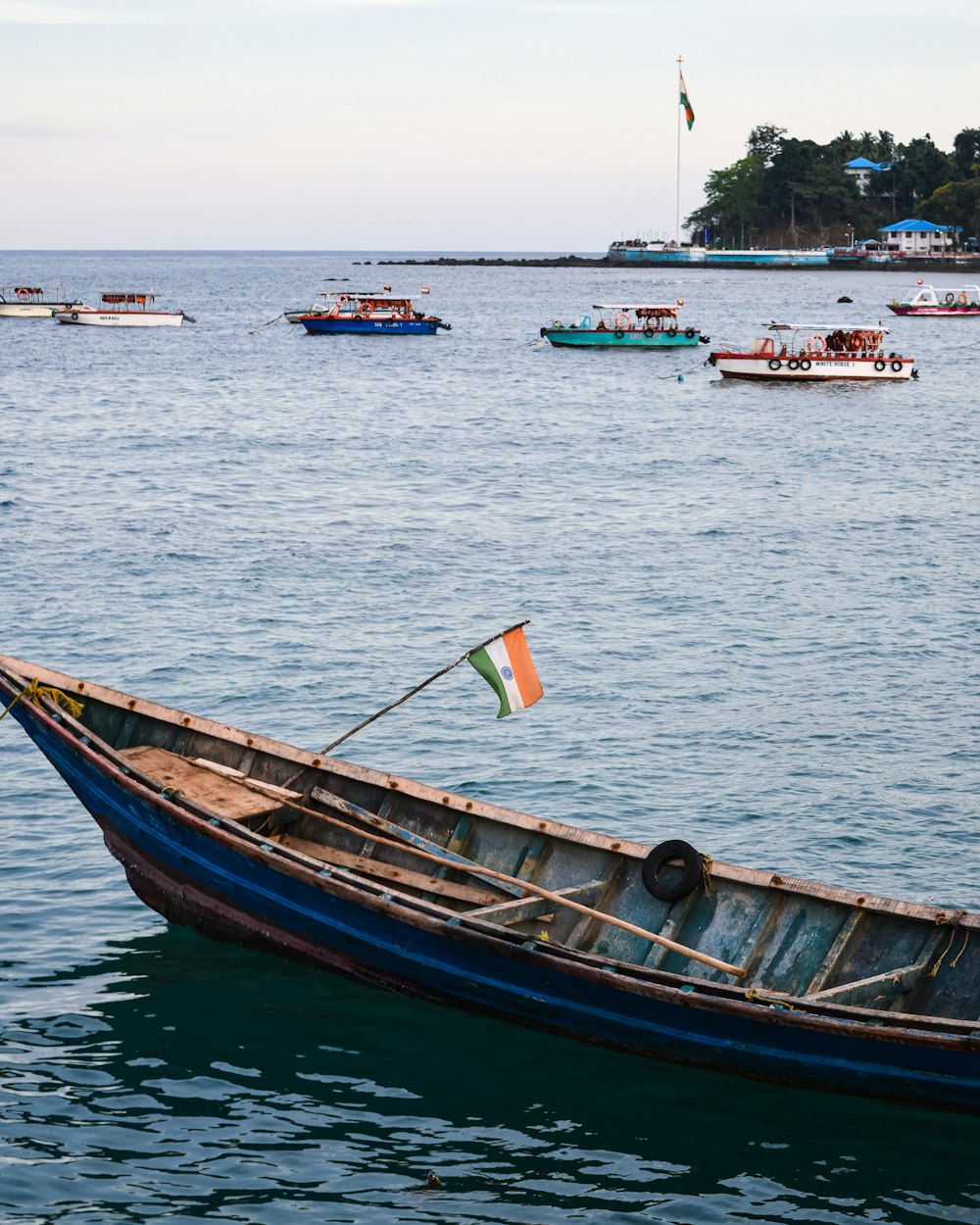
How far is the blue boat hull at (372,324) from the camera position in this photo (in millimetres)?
107250

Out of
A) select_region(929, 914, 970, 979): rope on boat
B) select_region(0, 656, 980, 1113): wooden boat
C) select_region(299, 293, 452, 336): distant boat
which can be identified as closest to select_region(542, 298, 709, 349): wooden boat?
select_region(299, 293, 452, 336): distant boat

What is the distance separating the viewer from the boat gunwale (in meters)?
13.1

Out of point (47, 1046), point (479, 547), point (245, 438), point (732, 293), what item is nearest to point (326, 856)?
point (47, 1046)

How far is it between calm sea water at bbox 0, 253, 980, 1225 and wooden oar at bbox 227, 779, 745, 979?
3.82ft

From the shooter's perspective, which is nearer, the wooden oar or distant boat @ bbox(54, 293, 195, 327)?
the wooden oar

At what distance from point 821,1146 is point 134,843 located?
7454 mm

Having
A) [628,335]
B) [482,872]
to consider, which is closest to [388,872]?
[482,872]

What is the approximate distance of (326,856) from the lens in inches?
604

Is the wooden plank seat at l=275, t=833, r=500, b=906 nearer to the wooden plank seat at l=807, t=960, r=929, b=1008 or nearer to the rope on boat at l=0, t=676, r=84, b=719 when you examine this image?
the rope on boat at l=0, t=676, r=84, b=719

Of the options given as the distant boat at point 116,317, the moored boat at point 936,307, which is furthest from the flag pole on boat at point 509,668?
the moored boat at point 936,307

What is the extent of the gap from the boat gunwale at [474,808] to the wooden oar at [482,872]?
0.40 m

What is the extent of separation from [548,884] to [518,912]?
0.73 meters

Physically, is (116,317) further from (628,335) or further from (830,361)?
(830,361)

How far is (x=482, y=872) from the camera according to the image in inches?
567
